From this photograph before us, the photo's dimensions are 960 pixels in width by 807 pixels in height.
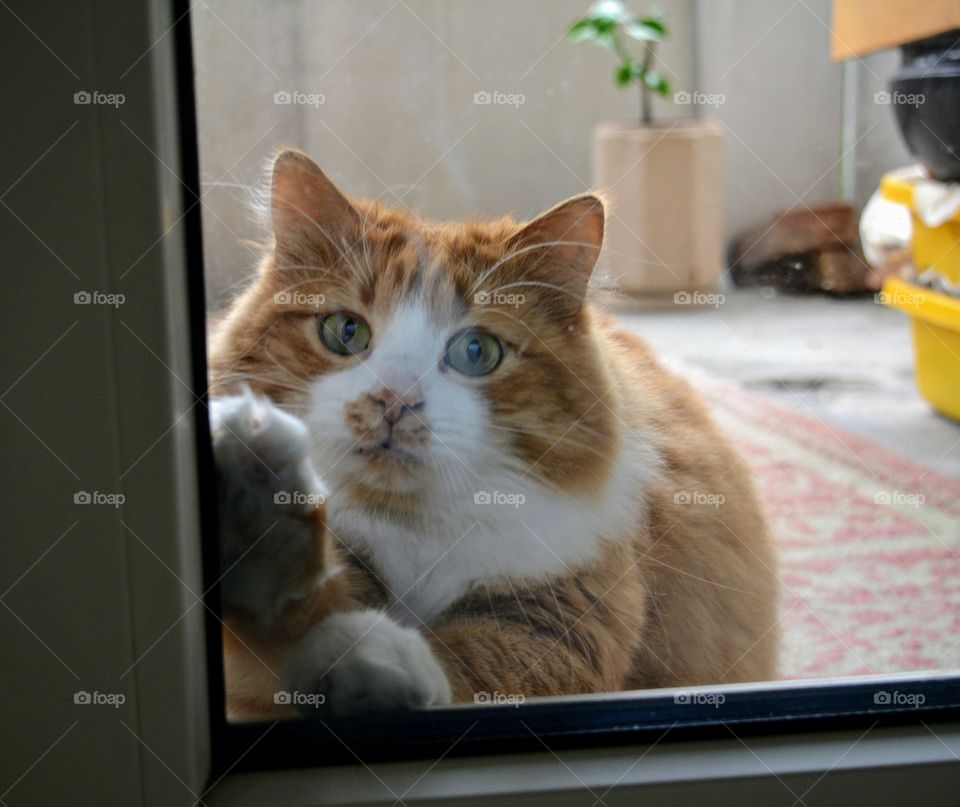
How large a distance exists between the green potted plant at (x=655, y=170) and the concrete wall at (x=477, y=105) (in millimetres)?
28

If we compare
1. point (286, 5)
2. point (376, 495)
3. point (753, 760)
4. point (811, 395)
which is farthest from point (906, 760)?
point (811, 395)

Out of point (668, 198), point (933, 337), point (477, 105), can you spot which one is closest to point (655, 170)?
point (668, 198)

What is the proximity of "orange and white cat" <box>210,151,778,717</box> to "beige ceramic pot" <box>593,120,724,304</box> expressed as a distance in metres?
0.26

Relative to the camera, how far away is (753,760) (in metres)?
0.91

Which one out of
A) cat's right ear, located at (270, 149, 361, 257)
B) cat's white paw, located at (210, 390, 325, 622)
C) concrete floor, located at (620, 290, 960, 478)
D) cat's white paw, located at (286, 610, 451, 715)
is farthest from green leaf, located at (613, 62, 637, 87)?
cat's white paw, located at (286, 610, 451, 715)

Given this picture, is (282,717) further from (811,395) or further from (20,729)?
(811,395)

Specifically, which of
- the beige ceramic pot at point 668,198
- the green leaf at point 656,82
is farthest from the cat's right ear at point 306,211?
the green leaf at point 656,82

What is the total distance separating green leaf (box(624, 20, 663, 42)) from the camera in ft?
4.72

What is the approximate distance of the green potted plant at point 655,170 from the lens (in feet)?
4.48

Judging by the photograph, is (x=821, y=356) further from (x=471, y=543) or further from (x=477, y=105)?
(x=471, y=543)

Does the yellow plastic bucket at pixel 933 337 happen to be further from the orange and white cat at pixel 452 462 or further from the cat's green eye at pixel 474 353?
the cat's green eye at pixel 474 353

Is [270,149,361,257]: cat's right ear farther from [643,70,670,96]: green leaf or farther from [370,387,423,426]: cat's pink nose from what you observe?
[643,70,670,96]: green leaf

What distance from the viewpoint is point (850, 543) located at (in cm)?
166

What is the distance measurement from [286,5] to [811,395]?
1369mm
